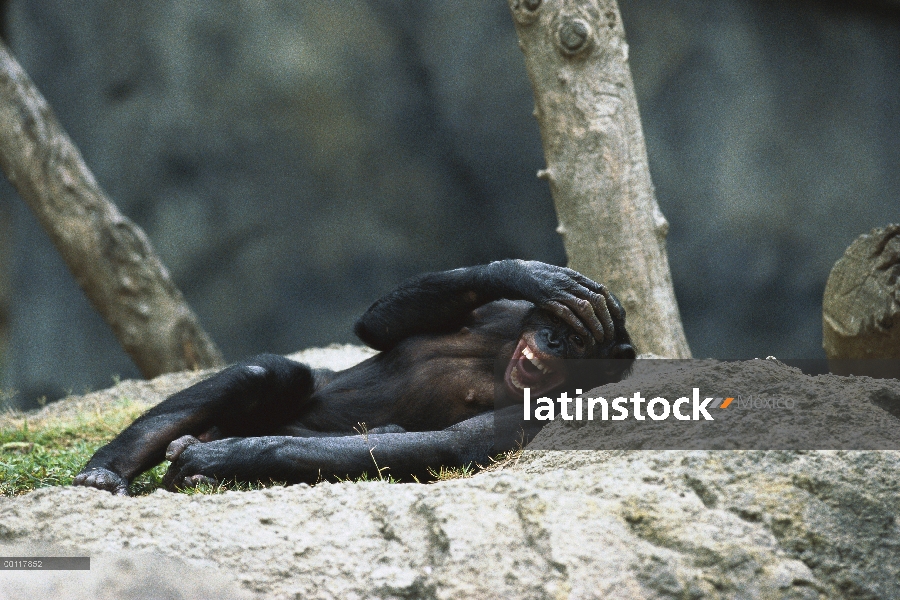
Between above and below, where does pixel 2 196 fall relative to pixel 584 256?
above

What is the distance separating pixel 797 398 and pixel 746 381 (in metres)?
0.27

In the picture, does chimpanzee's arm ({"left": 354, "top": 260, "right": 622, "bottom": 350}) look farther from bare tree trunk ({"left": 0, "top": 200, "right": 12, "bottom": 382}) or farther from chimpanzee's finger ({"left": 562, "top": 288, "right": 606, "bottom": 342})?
bare tree trunk ({"left": 0, "top": 200, "right": 12, "bottom": 382})

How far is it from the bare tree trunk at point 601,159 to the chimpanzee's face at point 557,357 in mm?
2032

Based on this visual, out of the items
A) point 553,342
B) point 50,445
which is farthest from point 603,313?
point 50,445

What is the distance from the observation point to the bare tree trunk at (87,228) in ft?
27.4

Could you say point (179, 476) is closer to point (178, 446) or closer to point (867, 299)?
point (178, 446)

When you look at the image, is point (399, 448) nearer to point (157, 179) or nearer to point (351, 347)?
point (351, 347)

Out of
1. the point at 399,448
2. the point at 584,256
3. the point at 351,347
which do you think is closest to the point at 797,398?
the point at 399,448

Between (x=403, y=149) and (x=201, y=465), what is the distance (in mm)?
7281

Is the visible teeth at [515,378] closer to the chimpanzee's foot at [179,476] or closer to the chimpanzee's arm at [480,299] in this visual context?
the chimpanzee's arm at [480,299]

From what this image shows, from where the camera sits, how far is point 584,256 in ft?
20.7

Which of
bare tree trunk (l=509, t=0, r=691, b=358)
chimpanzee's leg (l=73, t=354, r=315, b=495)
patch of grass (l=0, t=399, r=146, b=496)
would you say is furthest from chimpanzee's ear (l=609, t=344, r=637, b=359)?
patch of grass (l=0, t=399, r=146, b=496)

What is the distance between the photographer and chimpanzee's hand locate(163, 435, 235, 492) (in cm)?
371

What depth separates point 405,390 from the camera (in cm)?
441
